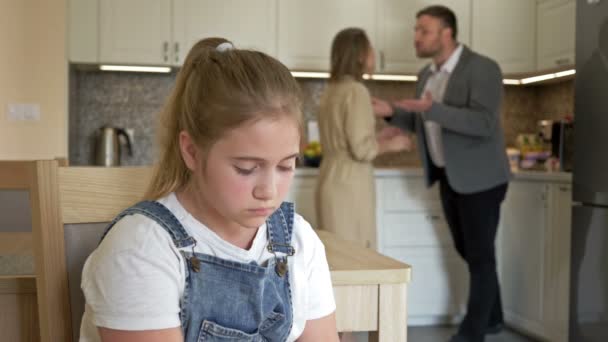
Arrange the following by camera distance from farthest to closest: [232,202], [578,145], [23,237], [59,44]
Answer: [59,44] → [578,145] → [23,237] → [232,202]

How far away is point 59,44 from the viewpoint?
12.0 ft

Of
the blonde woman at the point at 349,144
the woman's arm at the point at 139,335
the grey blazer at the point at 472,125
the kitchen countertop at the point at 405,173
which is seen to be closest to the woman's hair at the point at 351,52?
the blonde woman at the point at 349,144

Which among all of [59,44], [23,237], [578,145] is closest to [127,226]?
[23,237]

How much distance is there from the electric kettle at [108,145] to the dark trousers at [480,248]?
1.80m

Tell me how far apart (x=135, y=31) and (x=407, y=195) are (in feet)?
5.39

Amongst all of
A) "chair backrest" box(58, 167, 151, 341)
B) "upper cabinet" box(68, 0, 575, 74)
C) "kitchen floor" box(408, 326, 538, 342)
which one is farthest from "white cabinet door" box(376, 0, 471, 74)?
"chair backrest" box(58, 167, 151, 341)

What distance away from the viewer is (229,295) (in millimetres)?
913

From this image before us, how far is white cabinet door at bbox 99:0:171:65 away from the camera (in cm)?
373

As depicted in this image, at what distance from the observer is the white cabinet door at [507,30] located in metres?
3.97

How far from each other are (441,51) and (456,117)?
1.27 feet

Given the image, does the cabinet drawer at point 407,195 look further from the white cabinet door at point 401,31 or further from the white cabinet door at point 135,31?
the white cabinet door at point 135,31

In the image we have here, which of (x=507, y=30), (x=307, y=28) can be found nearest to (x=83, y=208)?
(x=307, y=28)

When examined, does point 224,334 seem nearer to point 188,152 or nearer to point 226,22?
point 188,152

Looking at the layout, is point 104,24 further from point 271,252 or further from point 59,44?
point 271,252
